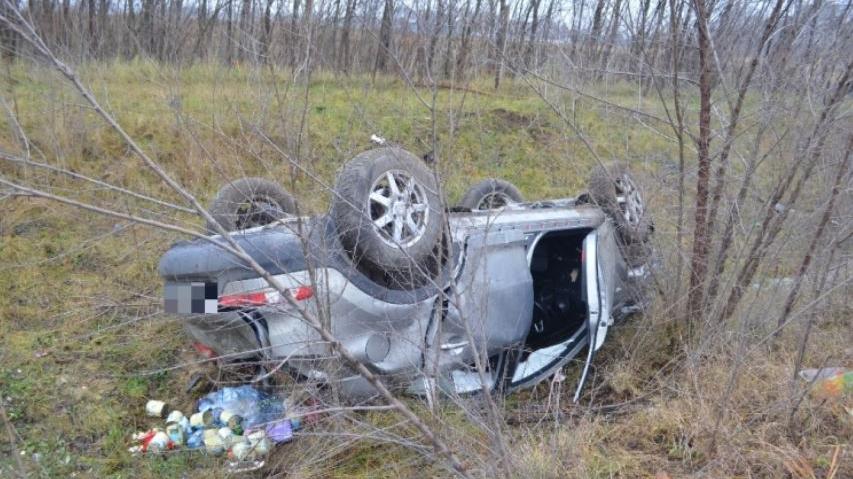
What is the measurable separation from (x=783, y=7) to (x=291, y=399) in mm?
3886

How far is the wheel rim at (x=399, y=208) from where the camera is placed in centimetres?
369

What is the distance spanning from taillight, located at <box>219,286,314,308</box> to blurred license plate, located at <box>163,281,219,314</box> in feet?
0.19

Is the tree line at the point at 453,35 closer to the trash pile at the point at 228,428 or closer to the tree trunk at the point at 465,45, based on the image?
the tree trunk at the point at 465,45

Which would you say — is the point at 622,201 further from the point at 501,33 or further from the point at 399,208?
the point at 399,208

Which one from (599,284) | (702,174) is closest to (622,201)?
(702,174)

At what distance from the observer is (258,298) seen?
10.7 ft

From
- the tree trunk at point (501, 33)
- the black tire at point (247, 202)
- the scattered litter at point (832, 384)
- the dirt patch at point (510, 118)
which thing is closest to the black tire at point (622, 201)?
the tree trunk at point (501, 33)

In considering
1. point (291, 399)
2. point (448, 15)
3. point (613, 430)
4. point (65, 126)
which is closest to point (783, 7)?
point (448, 15)

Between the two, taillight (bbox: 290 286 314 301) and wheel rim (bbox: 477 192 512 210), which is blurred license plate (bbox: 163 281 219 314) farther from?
wheel rim (bbox: 477 192 512 210)

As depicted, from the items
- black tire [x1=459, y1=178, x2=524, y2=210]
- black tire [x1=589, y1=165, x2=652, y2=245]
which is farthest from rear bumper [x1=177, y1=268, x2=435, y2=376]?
black tire [x1=459, y1=178, x2=524, y2=210]

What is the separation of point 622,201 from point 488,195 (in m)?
1.15

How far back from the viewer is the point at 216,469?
3.44 meters

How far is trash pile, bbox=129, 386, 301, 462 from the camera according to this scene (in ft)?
11.4

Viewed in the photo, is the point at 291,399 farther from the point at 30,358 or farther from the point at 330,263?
the point at 30,358
